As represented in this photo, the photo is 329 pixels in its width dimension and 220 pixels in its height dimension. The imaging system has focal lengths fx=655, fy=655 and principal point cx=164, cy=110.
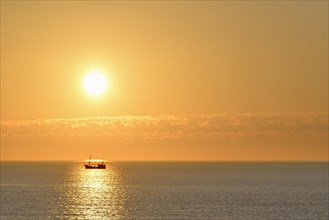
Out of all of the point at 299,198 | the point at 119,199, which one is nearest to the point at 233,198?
the point at 299,198

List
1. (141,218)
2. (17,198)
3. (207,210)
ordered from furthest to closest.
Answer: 1. (17,198)
2. (207,210)
3. (141,218)

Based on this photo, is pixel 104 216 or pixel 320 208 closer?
pixel 104 216

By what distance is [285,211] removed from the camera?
147m

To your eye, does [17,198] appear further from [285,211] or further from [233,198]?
[285,211]

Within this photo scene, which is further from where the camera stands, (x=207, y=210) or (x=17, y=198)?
(x=17, y=198)

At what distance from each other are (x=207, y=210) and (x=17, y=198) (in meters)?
61.2

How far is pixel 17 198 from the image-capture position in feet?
596

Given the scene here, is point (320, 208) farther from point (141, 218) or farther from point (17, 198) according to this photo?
point (17, 198)

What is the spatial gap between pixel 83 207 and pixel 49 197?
37.2m

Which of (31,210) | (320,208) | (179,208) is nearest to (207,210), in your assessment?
(179,208)

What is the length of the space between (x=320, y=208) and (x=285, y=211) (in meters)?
11.3

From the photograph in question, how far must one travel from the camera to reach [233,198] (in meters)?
183

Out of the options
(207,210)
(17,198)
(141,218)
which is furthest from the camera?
(17,198)

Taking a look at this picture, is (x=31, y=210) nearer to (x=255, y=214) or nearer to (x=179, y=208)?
(x=179, y=208)
